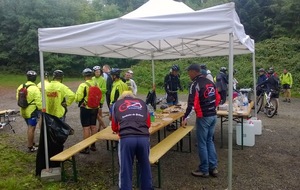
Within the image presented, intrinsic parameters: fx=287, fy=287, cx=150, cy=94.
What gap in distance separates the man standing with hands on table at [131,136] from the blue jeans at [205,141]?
1270mm

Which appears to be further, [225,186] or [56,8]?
[56,8]

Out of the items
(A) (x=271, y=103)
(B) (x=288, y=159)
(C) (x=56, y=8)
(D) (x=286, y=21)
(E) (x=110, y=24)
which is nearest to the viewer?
(E) (x=110, y=24)

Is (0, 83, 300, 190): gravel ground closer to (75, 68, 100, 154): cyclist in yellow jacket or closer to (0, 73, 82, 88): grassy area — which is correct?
(75, 68, 100, 154): cyclist in yellow jacket

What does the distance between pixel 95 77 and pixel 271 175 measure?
188 inches

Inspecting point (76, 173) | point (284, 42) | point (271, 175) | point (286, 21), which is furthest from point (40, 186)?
point (286, 21)

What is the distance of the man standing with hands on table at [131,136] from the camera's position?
334 cm

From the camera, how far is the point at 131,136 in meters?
3.32

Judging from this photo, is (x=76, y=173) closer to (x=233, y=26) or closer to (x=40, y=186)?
(x=40, y=186)

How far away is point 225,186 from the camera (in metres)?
4.30

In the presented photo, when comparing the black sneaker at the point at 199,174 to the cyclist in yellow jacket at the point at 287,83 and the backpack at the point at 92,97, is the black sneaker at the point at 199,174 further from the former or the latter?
the cyclist in yellow jacket at the point at 287,83

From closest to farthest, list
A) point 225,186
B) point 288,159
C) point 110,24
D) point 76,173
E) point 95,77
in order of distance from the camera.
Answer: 1. point 110,24
2. point 225,186
3. point 76,173
4. point 288,159
5. point 95,77

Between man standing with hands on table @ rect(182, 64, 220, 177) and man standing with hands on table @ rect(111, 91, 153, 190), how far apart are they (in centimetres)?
114

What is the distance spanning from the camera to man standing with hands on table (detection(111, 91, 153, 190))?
3336 millimetres

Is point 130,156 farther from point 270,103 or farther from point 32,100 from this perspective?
→ point 270,103
